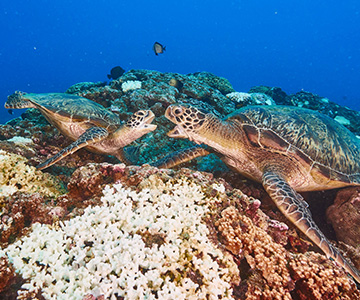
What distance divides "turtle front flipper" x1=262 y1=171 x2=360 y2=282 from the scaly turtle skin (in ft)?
0.21

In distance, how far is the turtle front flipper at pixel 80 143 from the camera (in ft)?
9.76

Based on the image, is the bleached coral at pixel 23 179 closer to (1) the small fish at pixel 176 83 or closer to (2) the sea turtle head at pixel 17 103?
(2) the sea turtle head at pixel 17 103

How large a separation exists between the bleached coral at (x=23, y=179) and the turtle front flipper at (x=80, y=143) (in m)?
0.20

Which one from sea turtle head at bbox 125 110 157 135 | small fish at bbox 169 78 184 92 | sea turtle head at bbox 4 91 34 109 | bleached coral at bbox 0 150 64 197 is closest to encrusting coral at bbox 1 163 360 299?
bleached coral at bbox 0 150 64 197

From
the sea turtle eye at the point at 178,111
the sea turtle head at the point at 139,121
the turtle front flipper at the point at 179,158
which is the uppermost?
the sea turtle head at the point at 139,121

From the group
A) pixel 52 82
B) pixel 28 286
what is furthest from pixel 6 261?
pixel 52 82

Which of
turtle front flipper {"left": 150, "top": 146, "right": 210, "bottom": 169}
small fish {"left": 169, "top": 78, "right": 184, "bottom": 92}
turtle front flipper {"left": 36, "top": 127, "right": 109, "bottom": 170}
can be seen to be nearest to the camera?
turtle front flipper {"left": 36, "top": 127, "right": 109, "bottom": 170}

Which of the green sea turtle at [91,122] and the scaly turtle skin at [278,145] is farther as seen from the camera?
the green sea turtle at [91,122]

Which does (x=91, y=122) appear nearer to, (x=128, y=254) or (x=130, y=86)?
(x=130, y=86)

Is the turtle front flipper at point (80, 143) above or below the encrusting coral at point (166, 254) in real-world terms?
above

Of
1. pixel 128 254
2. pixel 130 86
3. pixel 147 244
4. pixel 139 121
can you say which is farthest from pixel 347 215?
pixel 130 86

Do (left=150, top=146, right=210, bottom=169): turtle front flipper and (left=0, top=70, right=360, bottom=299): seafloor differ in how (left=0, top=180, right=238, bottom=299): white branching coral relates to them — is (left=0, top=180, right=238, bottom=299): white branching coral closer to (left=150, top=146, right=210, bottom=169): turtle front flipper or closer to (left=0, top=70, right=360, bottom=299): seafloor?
(left=0, top=70, right=360, bottom=299): seafloor

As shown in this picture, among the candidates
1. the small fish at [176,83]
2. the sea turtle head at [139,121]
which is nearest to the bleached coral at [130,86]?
the small fish at [176,83]

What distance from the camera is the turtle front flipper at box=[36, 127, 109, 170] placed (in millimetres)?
2975
